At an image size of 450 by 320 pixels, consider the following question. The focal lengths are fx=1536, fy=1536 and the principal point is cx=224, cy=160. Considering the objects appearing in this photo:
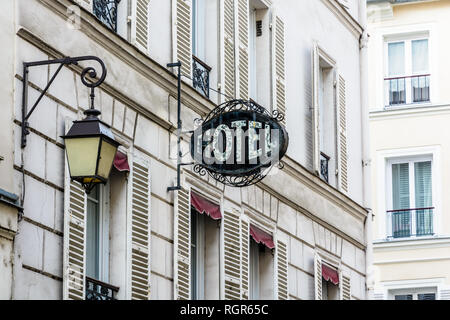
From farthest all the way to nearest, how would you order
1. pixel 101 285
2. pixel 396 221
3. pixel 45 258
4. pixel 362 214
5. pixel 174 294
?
pixel 396 221, pixel 362 214, pixel 174 294, pixel 101 285, pixel 45 258

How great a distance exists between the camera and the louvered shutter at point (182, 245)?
17828mm

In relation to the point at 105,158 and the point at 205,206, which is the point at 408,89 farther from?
the point at 105,158

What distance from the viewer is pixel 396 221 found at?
34.5 metres

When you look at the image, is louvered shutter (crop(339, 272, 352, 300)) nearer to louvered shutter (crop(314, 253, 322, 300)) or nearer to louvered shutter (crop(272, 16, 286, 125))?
louvered shutter (crop(314, 253, 322, 300))

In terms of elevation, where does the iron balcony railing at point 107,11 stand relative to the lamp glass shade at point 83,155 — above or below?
above

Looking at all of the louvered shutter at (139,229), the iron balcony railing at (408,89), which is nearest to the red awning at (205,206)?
the louvered shutter at (139,229)

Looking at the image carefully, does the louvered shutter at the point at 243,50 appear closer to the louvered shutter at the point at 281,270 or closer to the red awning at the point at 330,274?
the louvered shutter at the point at 281,270

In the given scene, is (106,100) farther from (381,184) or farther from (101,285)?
(381,184)

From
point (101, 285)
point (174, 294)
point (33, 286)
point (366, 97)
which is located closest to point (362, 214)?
point (366, 97)

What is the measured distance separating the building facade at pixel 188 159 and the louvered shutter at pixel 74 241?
0.02 m

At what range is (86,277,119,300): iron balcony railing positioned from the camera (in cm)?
1573

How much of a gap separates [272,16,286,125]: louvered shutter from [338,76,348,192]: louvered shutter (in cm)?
262

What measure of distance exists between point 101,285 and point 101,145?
2.91 meters

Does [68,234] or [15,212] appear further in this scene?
[68,234]
